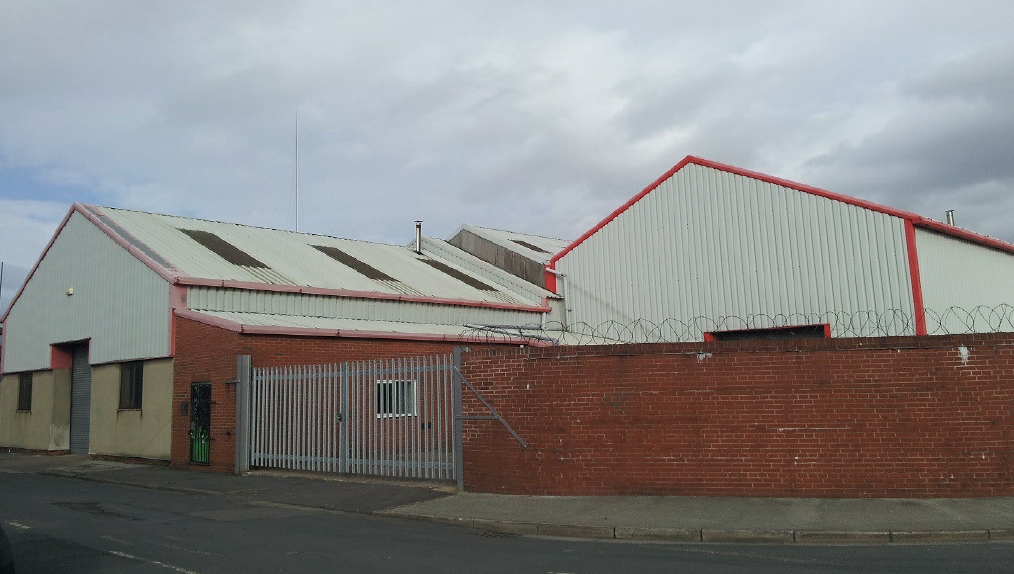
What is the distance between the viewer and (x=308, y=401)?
1647 cm

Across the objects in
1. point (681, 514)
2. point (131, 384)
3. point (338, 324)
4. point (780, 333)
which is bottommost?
point (681, 514)

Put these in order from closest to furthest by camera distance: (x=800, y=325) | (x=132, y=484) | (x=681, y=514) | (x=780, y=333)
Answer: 1. (x=681, y=514)
2. (x=132, y=484)
3. (x=800, y=325)
4. (x=780, y=333)

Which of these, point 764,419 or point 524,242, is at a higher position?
point 524,242

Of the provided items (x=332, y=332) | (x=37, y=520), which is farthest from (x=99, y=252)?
(x=37, y=520)

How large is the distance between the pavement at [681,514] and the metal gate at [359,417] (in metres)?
0.66

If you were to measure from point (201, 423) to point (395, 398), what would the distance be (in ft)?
20.1

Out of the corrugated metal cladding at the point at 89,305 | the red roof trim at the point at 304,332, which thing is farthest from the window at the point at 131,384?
→ the red roof trim at the point at 304,332

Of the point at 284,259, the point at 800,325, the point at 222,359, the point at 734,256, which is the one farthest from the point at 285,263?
the point at 800,325

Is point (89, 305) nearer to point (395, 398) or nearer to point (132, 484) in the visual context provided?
point (132, 484)

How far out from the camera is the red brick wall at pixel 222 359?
1781cm

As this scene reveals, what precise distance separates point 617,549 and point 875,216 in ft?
50.8

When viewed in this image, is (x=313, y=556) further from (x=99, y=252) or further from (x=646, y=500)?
(x=99, y=252)

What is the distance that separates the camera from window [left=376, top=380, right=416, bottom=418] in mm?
14367

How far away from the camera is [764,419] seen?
1175cm
